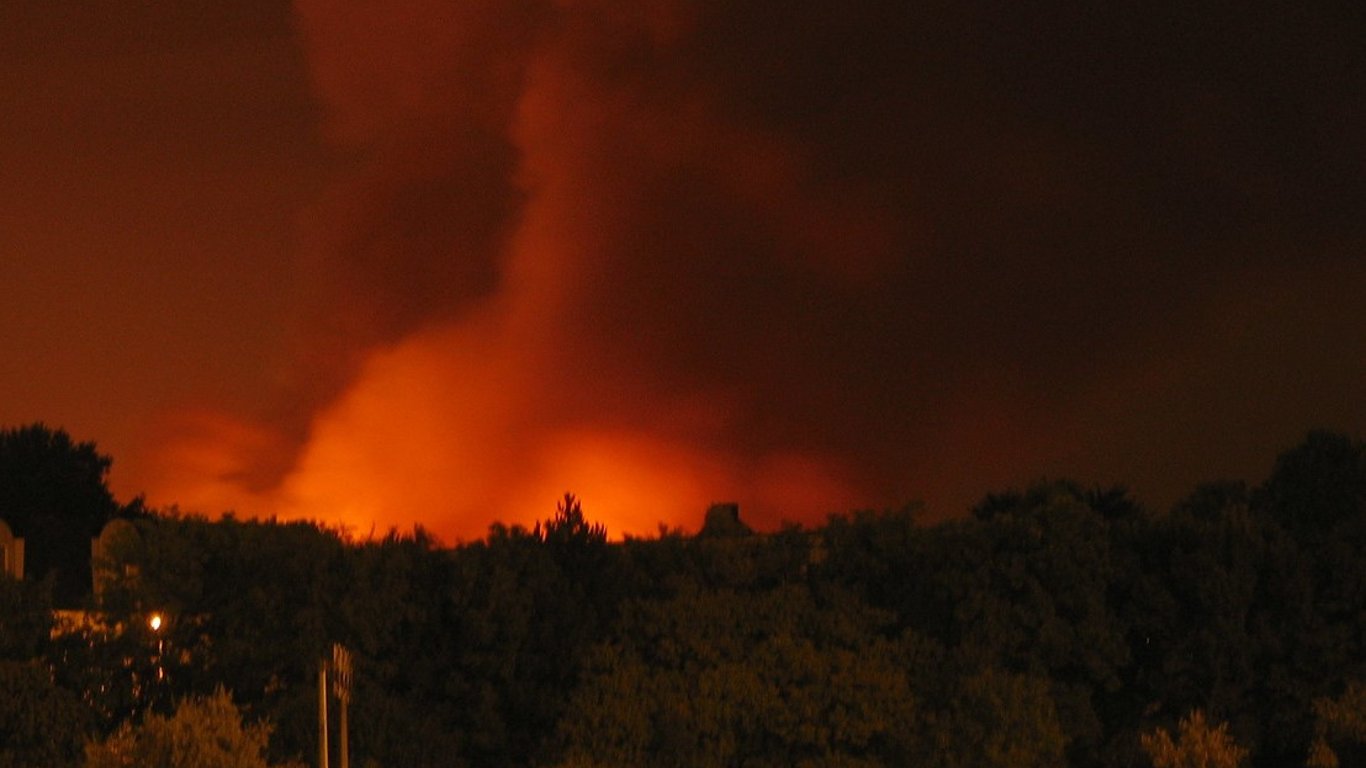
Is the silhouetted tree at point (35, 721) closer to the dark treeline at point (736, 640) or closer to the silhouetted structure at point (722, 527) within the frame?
the dark treeline at point (736, 640)

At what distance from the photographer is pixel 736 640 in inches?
642

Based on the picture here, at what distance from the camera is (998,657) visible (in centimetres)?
1692

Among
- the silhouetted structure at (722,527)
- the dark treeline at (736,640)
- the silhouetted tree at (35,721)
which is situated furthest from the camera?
the silhouetted structure at (722,527)

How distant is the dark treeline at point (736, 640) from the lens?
1483cm

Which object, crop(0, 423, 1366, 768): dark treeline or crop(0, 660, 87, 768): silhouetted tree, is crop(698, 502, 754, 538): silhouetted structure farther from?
crop(0, 660, 87, 768): silhouetted tree

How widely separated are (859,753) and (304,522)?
19.1ft

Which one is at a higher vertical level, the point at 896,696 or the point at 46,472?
the point at 46,472

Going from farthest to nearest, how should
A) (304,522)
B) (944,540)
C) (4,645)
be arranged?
(944,540) → (304,522) → (4,645)

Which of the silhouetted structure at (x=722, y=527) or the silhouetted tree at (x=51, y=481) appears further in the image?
the silhouetted tree at (x=51, y=481)

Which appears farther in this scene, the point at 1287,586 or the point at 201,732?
the point at 1287,586

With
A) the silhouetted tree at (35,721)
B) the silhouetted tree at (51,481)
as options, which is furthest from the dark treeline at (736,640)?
the silhouetted tree at (51,481)

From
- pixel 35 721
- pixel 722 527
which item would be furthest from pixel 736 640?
pixel 35 721

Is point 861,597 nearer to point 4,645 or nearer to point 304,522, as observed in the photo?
point 304,522

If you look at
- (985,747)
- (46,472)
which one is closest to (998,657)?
(985,747)
